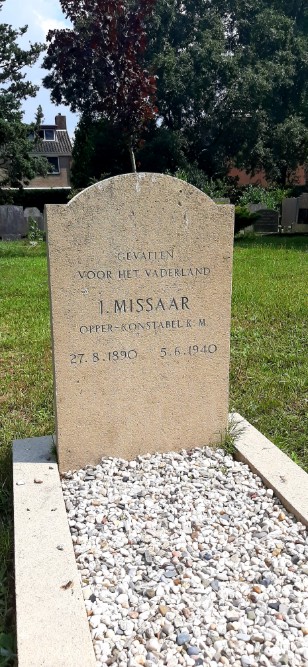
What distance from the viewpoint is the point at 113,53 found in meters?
10.6

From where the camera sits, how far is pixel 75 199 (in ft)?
9.61

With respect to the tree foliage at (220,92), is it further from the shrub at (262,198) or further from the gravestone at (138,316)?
the gravestone at (138,316)

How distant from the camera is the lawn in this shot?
3699 millimetres

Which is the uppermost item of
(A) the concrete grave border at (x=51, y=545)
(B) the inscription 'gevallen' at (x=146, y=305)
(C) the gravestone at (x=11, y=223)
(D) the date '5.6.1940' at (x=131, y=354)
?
(B) the inscription 'gevallen' at (x=146, y=305)

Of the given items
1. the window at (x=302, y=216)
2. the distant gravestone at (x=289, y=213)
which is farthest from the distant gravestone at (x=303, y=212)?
the distant gravestone at (x=289, y=213)

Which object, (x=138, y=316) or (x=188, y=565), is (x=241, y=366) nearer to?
(x=138, y=316)

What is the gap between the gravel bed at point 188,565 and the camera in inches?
78.4

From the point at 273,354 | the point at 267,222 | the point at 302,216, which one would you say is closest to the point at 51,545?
the point at 273,354

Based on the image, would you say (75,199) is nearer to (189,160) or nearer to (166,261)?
(166,261)

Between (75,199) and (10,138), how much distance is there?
61.4ft

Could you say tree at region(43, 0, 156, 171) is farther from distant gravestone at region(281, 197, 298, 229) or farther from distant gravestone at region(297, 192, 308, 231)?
distant gravestone at region(281, 197, 298, 229)

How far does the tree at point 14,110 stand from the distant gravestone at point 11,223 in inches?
119

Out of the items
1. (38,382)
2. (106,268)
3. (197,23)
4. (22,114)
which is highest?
(197,23)

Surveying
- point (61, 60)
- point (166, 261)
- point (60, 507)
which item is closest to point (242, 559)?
point (60, 507)
